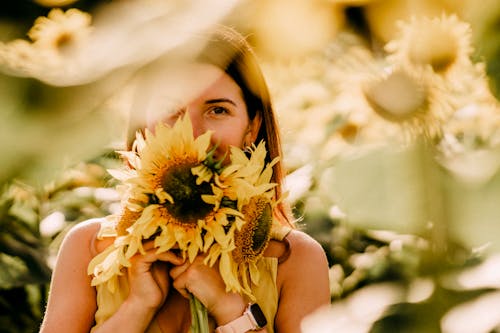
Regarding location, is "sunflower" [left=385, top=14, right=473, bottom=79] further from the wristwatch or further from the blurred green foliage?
the blurred green foliage

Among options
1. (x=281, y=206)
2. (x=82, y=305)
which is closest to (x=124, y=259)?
(x=82, y=305)

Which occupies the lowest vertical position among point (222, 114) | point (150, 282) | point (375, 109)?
point (150, 282)

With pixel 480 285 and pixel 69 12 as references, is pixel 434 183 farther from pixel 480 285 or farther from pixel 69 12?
pixel 69 12

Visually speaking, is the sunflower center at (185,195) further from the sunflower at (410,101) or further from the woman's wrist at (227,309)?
the sunflower at (410,101)

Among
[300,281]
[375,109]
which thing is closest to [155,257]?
[300,281]

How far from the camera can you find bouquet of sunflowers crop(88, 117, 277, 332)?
67cm

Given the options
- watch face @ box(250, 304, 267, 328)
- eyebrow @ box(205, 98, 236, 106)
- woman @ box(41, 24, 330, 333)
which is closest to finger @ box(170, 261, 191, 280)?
woman @ box(41, 24, 330, 333)

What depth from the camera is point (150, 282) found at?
848 millimetres

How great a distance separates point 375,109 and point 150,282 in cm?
66

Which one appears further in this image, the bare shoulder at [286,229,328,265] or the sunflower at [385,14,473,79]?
the bare shoulder at [286,229,328,265]

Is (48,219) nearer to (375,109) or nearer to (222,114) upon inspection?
(222,114)

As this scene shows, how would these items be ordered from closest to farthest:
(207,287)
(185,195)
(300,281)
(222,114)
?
1. (185,195)
2. (207,287)
3. (222,114)
4. (300,281)

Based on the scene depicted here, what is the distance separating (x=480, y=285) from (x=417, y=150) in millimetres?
36

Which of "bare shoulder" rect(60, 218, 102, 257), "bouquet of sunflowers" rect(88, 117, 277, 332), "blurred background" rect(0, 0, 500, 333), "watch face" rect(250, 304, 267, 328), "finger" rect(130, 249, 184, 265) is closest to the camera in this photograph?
"blurred background" rect(0, 0, 500, 333)
